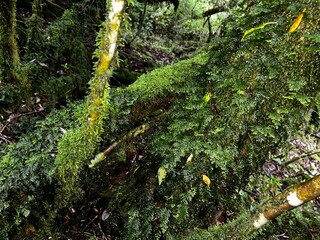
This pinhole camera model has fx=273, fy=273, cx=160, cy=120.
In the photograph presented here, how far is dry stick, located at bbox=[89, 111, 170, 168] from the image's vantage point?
9.19 ft

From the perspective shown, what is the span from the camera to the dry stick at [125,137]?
280cm

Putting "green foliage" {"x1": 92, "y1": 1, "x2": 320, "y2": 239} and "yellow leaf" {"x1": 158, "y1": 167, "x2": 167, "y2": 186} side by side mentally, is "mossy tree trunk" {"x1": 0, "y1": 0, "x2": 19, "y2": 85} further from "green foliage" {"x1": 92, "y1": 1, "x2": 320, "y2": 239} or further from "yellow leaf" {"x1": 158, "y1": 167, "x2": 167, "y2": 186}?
"yellow leaf" {"x1": 158, "y1": 167, "x2": 167, "y2": 186}

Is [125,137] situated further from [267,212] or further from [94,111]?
[267,212]

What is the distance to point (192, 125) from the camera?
2.45 meters

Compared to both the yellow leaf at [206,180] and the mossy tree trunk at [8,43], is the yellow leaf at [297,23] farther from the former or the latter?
the mossy tree trunk at [8,43]

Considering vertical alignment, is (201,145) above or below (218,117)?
below

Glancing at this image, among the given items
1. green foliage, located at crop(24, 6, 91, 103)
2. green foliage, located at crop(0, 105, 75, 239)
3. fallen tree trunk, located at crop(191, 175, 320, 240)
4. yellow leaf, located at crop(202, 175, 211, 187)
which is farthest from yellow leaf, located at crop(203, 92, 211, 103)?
green foliage, located at crop(24, 6, 91, 103)

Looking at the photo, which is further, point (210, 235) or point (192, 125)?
point (192, 125)

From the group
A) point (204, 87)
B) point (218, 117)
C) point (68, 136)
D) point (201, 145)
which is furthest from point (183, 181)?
point (68, 136)

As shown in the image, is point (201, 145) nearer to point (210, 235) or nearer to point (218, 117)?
point (218, 117)

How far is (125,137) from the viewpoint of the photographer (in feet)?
9.57

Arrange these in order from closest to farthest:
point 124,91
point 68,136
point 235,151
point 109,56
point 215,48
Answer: point 109,56 → point 235,151 → point 68,136 → point 215,48 → point 124,91

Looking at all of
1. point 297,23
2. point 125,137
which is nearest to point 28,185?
point 125,137

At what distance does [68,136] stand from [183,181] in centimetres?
113
